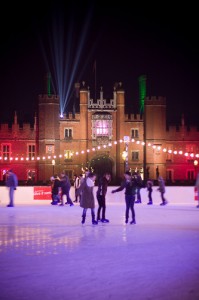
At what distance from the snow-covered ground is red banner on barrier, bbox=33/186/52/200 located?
515 inches

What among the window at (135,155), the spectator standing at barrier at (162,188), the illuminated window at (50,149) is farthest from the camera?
the window at (135,155)

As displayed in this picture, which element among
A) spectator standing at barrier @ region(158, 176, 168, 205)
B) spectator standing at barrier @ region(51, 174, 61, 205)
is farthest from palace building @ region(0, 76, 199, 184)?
spectator standing at barrier @ region(158, 176, 168, 205)

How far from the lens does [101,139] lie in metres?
55.1

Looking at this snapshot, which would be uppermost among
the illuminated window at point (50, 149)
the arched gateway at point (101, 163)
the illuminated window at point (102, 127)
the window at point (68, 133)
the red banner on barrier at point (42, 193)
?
the illuminated window at point (102, 127)

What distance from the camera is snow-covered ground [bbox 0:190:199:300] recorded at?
579 centimetres

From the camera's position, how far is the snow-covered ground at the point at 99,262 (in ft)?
19.0

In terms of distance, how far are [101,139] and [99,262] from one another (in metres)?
47.4

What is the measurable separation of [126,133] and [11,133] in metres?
12.1

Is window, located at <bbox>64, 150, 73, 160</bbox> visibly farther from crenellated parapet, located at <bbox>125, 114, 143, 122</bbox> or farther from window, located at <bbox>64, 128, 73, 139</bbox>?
crenellated parapet, located at <bbox>125, 114, 143, 122</bbox>

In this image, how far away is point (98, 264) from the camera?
24.8 feet

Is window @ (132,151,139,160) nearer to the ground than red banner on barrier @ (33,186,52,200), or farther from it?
farther from it

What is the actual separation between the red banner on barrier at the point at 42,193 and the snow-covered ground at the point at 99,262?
13.1m

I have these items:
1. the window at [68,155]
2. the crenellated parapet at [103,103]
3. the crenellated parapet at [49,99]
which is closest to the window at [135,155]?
the crenellated parapet at [103,103]

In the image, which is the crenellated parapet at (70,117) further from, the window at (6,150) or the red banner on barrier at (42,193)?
the red banner on barrier at (42,193)
